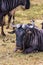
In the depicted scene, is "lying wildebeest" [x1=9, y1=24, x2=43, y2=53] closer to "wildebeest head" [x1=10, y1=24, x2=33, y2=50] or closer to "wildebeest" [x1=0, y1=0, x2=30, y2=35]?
"wildebeest head" [x1=10, y1=24, x2=33, y2=50]

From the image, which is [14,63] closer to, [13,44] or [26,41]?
[26,41]

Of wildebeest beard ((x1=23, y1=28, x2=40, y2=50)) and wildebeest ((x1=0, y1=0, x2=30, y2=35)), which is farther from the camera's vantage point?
wildebeest ((x1=0, y1=0, x2=30, y2=35))

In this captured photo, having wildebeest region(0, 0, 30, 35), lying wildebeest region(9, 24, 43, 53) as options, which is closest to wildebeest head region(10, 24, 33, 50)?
lying wildebeest region(9, 24, 43, 53)

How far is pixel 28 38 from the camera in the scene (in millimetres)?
7898

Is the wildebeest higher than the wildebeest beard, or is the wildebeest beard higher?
the wildebeest

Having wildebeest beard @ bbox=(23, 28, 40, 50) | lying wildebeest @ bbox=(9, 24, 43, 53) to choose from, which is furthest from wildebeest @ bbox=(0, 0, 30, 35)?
wildebeest beard @ bbox=(23, 28, 40, 50)

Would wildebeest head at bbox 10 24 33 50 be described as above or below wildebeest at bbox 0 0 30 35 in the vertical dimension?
below

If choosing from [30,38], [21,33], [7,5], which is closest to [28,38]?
[30,38]

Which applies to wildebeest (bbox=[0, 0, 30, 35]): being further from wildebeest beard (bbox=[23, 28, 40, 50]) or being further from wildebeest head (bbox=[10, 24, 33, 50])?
wildebeest beard (bbox=[23, 28, 40, 50])

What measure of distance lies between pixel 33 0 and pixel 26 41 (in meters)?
9.40

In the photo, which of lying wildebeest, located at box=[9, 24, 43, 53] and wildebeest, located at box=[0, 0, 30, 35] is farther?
wildebeest, located at box=[0, 0, 30, 35]

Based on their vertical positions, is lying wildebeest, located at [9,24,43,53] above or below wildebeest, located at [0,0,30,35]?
below

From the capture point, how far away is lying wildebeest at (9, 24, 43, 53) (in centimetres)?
782

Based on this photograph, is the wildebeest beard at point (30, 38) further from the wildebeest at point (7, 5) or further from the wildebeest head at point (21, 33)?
the wildebeest at point (7, 5)
